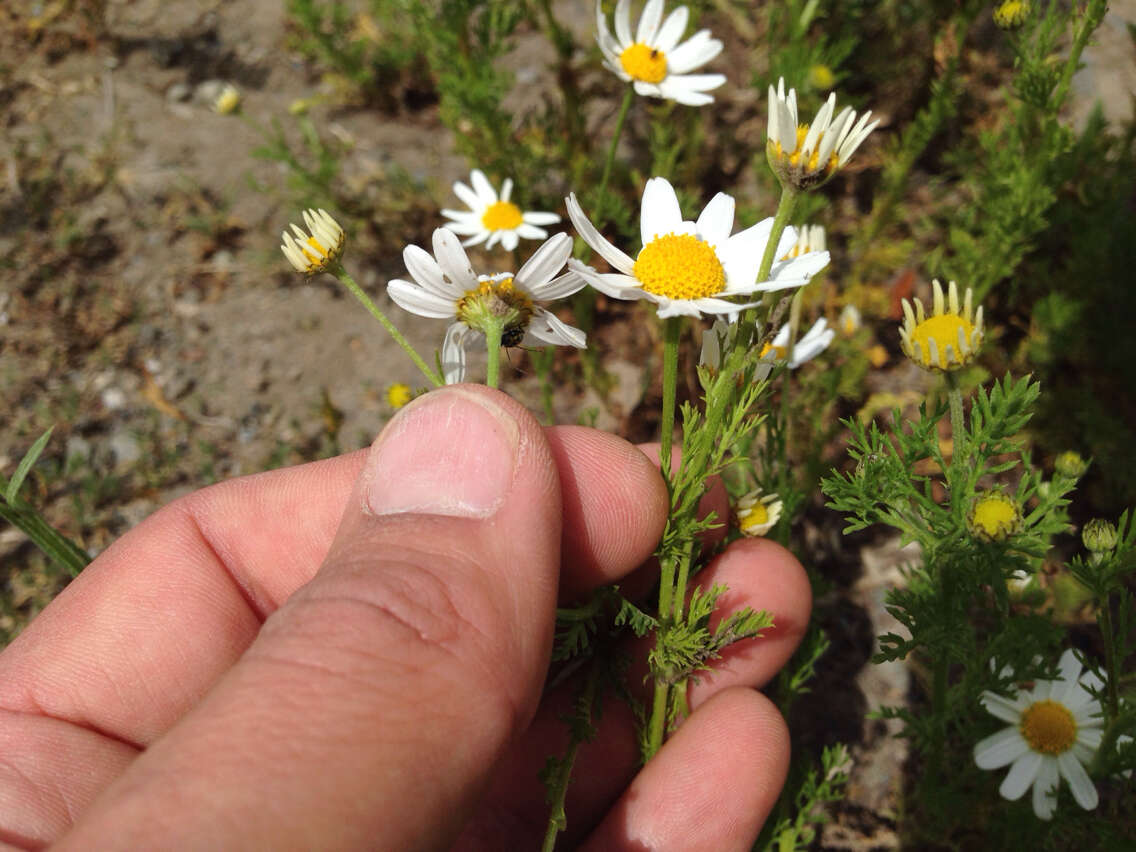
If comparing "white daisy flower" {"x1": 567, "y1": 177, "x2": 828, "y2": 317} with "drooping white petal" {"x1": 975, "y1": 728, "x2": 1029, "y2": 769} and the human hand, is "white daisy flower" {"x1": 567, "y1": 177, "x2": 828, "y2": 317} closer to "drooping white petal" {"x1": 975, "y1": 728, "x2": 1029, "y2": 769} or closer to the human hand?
the human hand

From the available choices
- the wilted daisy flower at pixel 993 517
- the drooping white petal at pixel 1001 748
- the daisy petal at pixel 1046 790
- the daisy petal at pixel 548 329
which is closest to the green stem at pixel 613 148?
the daisy petal at pixel 548 329

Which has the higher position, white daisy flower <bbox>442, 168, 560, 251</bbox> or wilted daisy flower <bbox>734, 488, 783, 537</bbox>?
white daisy flower <bbox>442, 168, 560, 251</bbox>

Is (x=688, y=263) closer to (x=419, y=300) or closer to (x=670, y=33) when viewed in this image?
(x=419, y=300)

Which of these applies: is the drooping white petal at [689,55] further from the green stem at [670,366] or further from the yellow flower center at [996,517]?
the yellow flower center at [996,517]

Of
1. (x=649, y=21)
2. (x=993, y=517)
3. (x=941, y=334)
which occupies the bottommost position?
(x=993, y=517)

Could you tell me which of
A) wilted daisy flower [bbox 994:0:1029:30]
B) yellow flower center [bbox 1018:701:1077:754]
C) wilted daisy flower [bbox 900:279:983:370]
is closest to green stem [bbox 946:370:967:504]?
wilted daisy flower [bbox 900:279:983:370]

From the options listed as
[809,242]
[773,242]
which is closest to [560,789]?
[773,242]
